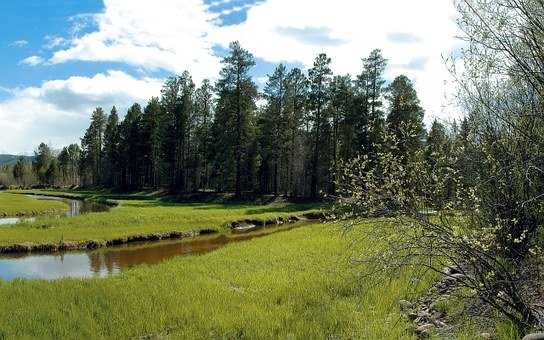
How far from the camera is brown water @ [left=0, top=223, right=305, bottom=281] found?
21.0m

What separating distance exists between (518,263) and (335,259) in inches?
394

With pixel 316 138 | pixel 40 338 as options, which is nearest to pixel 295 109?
pixel 316 138

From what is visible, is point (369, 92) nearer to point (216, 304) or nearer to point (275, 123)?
point (275, 123)

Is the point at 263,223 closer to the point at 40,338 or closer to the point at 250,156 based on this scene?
the point at 250,156

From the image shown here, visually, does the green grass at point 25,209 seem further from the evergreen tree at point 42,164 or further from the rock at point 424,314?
the evergreen tree at point 42,164

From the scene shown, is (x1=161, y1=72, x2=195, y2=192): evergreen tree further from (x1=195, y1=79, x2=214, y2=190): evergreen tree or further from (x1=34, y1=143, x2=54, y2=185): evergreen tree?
(x1=34, y1=143, x2=54, y2=185): evergreen tree

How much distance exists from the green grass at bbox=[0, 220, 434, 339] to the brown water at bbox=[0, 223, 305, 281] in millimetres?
4117

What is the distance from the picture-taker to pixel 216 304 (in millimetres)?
12938

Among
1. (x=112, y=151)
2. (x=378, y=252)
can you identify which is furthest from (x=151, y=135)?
(x=378, y=252)

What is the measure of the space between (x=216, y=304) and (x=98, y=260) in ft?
45.2

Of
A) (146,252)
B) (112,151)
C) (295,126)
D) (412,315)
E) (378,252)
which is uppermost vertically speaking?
(295,126)

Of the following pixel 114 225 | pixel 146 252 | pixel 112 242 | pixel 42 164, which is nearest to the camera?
pixel 146 252

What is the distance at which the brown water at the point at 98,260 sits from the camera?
68.7 ft

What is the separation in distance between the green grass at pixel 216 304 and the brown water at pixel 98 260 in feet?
13.5
